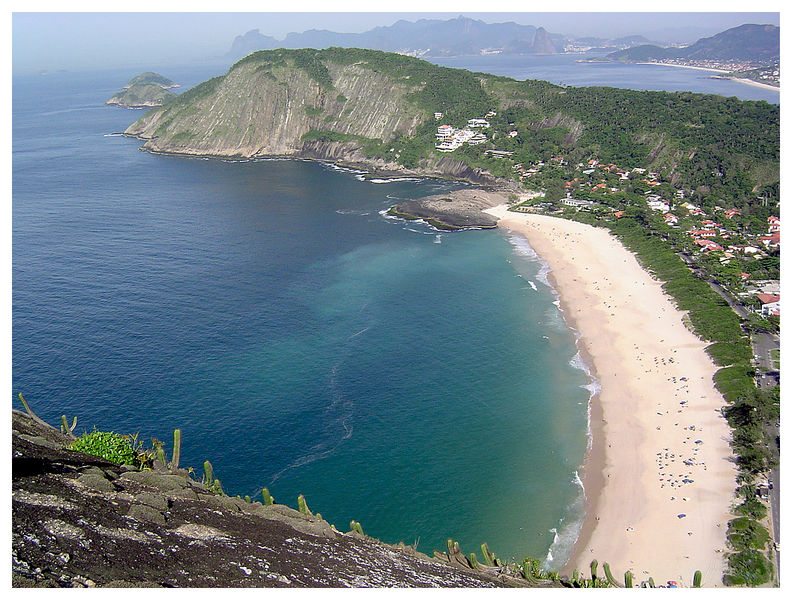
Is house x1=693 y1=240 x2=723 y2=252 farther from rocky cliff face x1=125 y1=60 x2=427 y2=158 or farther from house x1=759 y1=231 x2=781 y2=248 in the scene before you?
rocky cliff face x1=125 y1=60 x2=427 y2=158

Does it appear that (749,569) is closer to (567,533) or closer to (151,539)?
(567,533)

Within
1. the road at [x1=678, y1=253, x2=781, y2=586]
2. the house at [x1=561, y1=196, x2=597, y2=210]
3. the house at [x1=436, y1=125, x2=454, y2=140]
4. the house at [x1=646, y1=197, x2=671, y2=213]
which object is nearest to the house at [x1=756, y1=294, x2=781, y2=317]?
the road at [x1=678, y1=253, x2=781, y2=586]

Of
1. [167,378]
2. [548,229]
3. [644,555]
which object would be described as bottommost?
[644,555]

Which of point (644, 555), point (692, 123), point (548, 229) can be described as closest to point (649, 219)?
point (548, 229)

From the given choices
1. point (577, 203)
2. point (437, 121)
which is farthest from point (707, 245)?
point (437, 121)

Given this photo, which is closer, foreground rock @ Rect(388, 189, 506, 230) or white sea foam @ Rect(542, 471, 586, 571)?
white sea foam @ Rect(542, 471, 586, 571)

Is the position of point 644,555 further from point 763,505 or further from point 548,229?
point 548,229
